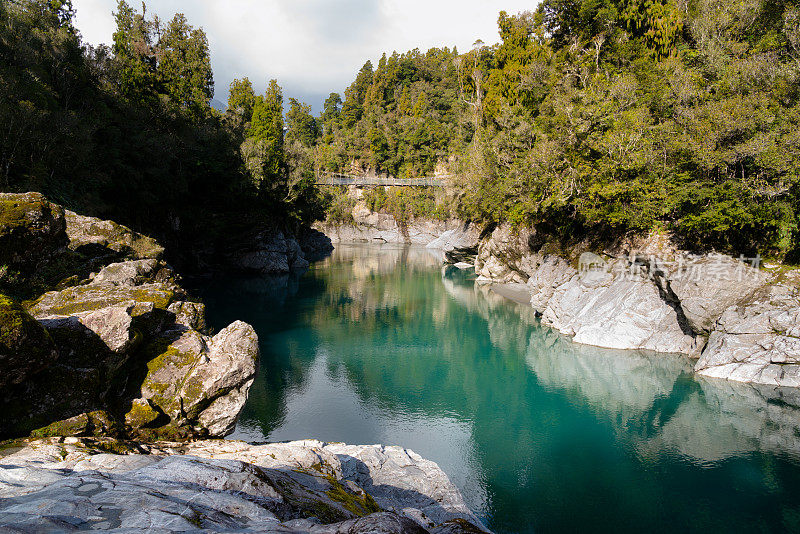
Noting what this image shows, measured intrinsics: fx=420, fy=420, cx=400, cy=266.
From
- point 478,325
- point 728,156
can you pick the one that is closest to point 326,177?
point 478,325

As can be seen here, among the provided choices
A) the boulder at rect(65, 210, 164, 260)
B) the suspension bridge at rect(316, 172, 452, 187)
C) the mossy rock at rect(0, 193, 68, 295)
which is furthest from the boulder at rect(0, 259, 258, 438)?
the suspension bridge at rect(316, 172, 452, 187)

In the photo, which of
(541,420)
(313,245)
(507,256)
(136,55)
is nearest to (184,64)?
(136,55)

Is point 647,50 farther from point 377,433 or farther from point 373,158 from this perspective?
point 373,158

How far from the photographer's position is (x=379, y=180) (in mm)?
72625

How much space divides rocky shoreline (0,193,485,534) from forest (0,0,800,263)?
28.9 feet

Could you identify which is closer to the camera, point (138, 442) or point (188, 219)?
point (138, 442)

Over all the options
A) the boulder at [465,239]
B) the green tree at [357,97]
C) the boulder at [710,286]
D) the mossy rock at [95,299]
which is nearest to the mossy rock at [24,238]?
the mossy rock at [95,299]

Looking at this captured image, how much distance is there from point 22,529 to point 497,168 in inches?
1352

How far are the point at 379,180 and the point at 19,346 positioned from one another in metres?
68.7

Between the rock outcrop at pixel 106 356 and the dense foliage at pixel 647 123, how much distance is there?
19693 millimetres

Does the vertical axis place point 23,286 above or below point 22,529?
above

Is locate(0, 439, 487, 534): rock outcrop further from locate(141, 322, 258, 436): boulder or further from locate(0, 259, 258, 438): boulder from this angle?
locate(0, 259, 258, 438): boulder

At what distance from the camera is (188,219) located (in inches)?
1355

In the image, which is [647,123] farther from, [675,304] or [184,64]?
[184,64]
